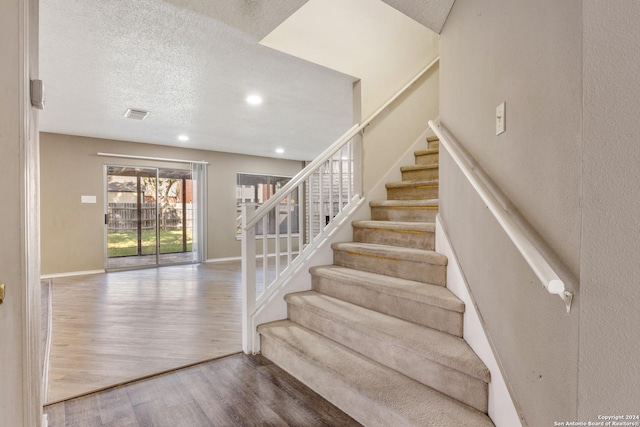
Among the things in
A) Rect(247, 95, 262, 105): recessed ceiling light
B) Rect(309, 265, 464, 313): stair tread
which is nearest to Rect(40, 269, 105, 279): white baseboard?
Rect(247, 95, 262, 105): recessed ceiling light

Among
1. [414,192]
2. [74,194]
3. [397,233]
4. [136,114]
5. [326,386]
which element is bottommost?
[326,386]

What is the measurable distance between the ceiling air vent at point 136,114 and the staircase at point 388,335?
11.0 ft

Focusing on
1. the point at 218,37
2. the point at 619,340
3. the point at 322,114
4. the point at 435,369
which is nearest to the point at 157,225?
the point at 322,114

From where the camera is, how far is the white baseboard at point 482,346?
1179mm

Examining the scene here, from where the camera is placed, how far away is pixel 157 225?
633 cm

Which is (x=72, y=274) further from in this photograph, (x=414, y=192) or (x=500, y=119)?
(x=500, y=119)

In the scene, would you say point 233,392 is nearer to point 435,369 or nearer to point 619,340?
point 435,369

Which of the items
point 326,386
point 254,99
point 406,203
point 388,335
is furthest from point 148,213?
point 388,335

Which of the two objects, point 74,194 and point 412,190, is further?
point 74,194

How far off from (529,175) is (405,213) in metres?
1.77

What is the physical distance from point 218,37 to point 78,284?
4.47m

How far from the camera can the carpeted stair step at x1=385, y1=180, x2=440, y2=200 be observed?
290cm

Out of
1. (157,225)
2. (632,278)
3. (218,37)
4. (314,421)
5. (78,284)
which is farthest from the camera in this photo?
(157,225)

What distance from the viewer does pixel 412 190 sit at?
308cm
